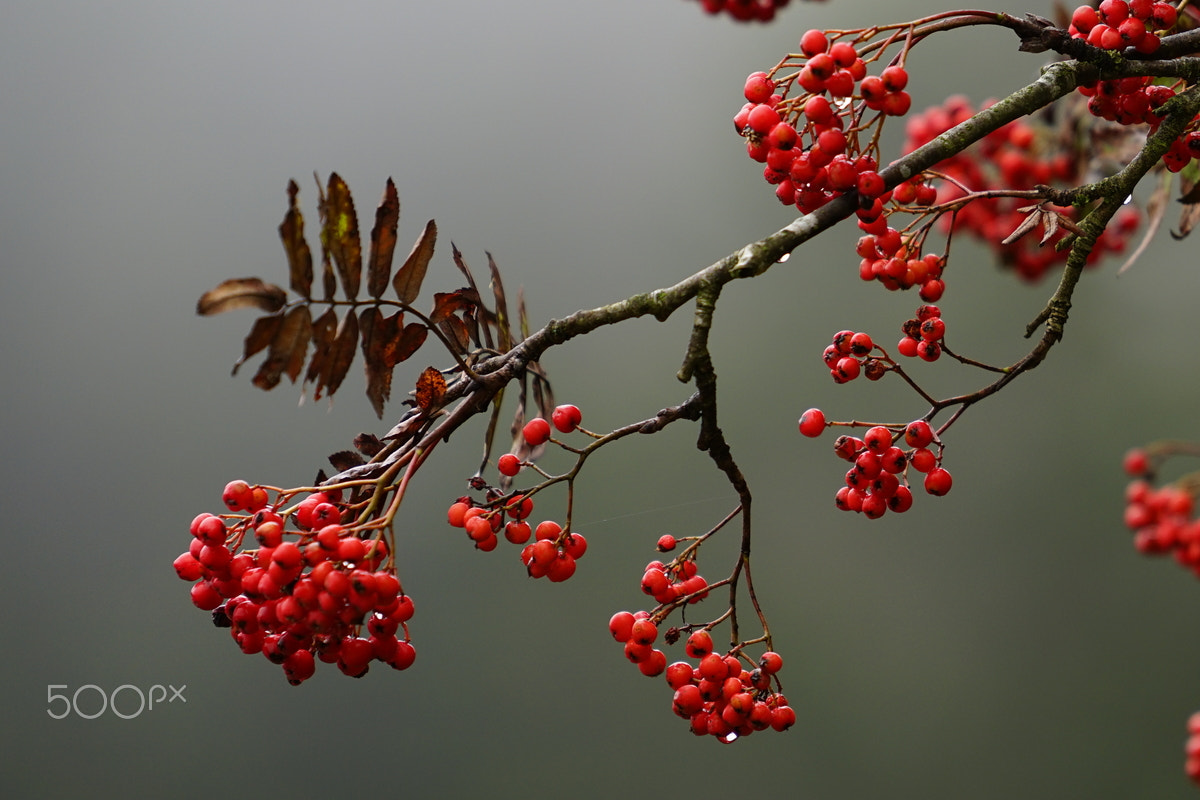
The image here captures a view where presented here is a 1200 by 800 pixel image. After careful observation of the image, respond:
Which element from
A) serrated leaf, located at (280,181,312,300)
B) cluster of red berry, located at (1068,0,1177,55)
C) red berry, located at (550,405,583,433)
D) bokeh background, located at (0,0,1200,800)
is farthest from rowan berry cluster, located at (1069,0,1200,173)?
bokeh background, located at (0,0,1200,800)

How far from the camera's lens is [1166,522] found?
3.91 ft

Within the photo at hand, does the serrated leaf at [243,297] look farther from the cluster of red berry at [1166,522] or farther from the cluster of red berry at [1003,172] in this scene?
the cluster of red berry at [1166,522]

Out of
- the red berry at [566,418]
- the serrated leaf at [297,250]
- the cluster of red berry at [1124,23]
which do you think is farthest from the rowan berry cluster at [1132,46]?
the serrated leaf at [297,250]

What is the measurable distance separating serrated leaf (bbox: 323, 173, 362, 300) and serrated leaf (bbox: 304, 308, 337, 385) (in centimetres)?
2

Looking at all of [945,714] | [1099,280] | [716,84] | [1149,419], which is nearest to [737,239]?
[716,84]

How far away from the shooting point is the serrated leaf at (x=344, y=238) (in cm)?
53

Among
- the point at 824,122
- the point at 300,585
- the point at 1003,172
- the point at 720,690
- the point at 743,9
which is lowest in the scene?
the point at 720,690

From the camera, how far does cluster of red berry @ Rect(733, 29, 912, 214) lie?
54 cm

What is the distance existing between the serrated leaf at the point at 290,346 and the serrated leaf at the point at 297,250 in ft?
0.04

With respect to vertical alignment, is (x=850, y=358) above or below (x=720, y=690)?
above

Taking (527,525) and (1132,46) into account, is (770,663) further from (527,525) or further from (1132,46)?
(1132,46)

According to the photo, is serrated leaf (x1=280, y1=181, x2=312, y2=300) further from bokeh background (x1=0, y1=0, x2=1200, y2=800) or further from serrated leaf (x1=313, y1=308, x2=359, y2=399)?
bokeh background (x1=0, y1=0, x2=1200, y2=800)

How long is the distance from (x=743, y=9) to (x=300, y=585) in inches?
34.2

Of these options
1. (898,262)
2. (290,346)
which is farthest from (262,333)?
(898,262)
